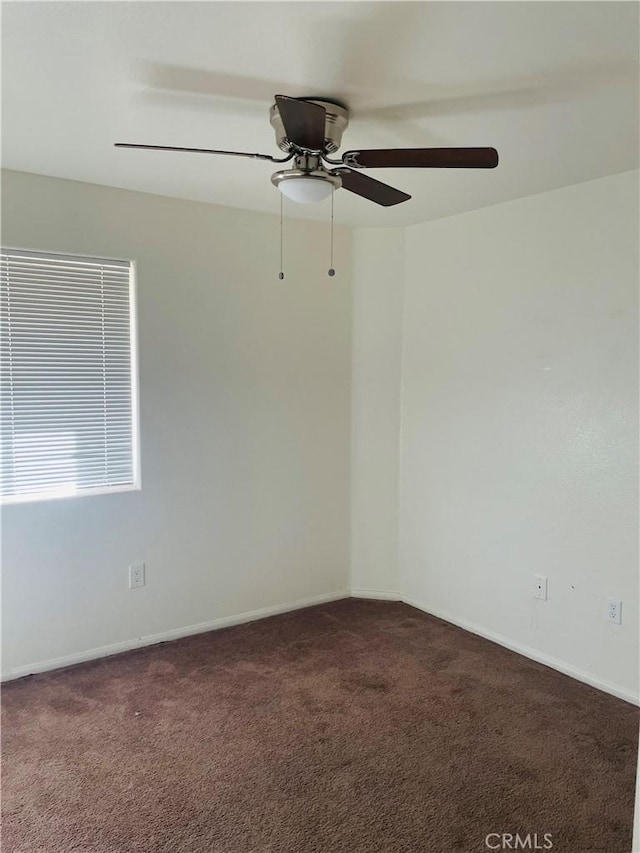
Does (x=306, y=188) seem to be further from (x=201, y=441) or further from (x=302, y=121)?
(x=201, y=441)

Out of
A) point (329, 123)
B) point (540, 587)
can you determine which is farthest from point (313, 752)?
point (329, 123)

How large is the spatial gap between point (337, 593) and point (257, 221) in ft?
7.90

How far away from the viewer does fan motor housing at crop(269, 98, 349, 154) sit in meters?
2.00

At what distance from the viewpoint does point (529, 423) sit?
3.16 meters

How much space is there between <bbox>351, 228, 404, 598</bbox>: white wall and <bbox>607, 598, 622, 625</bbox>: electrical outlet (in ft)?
4.72

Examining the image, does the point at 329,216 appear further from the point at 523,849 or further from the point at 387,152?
the point at 523,849

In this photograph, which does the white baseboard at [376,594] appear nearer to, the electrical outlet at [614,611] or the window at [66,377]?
the electrical outlet at [614,611]

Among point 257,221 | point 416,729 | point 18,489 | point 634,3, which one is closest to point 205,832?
point 416,729

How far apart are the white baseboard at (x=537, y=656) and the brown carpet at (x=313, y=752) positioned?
5cm

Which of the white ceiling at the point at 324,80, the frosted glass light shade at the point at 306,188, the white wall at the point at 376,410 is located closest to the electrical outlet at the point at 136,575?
the white wall at the point at 376,410

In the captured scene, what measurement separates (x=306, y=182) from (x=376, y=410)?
2.08 m

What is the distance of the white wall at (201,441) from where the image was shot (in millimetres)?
2973

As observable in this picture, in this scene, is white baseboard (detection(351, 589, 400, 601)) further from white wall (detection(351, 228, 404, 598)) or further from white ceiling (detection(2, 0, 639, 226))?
white ceiling (detection(2, 0, 639, 226))

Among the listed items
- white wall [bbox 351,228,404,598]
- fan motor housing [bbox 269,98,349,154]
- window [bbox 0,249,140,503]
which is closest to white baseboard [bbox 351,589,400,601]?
white wall [bbox 351,228,404,598]
